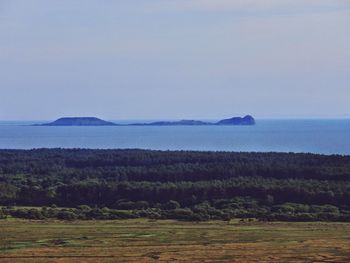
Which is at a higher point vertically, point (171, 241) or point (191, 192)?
point (191, 192)

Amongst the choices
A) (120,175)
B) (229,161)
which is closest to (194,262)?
(120,175)

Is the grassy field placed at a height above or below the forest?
below

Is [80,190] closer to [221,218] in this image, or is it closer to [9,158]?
[221,218]

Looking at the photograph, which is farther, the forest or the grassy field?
the forest

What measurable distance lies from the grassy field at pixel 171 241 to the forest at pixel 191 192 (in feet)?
14.0

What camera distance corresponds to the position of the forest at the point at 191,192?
62906 mm

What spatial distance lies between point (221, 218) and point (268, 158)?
4834 cm

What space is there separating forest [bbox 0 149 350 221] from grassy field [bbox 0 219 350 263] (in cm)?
428

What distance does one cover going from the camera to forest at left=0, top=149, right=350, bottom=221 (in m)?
62.9

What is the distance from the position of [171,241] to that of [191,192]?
23.7 metres

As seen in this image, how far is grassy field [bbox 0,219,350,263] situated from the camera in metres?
43.3

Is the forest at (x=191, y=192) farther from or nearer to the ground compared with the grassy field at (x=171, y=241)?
farther from the ground

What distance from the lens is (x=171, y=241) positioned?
48.8 m

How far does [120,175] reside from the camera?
3622 inches
